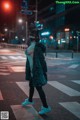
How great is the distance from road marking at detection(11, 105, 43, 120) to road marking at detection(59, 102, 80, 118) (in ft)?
2.78

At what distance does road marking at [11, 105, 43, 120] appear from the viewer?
7.84 meters

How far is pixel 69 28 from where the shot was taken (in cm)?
6619

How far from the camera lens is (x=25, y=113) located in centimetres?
825

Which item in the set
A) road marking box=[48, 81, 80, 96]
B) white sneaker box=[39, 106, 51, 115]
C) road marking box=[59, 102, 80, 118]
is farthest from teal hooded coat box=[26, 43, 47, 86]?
road marking box=[48, 81, 80, 96]

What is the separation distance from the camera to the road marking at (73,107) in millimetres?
8406

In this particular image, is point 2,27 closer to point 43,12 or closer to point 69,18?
point 43,12

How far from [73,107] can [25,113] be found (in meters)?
1.38

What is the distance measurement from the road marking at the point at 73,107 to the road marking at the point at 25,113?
0.85 metres

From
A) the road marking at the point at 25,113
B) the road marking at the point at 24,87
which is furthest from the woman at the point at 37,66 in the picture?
the road marking at the point at 24,87

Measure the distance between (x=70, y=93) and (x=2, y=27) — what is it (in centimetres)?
12033

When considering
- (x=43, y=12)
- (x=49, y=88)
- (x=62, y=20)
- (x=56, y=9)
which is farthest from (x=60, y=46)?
(x=49, y=88)

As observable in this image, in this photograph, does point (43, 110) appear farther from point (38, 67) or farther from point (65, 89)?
point (65, 89)

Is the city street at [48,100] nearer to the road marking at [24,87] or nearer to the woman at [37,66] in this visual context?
the road marking at [24,87]

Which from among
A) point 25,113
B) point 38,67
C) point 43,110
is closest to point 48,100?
point 43,110
